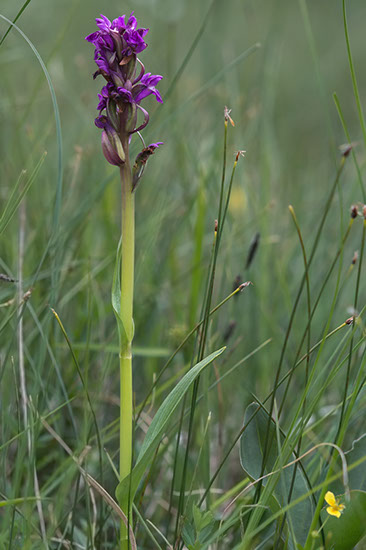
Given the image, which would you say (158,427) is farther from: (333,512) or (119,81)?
(119,81)

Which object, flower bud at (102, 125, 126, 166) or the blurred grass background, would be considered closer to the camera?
flower bud at (102, 125, 126, 166)

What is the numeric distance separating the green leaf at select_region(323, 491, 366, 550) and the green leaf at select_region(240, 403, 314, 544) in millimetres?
50

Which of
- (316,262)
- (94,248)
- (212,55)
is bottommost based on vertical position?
(316,262)

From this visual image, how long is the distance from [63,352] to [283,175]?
1990mm

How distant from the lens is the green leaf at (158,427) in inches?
37.2

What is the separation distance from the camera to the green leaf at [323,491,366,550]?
0.99 meters

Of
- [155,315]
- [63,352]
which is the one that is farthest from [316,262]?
[63,352]

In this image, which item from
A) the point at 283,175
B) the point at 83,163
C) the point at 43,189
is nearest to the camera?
the point at 43,189

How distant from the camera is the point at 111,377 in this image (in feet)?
5.70

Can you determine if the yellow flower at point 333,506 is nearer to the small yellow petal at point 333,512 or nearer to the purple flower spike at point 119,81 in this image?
the small yellow petal at point 333,512

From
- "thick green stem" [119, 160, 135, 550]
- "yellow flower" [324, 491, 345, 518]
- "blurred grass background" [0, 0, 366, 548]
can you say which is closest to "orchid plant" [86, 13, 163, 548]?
"thick green stem" [119, 160, 135, 550]

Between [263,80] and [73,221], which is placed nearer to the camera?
[73,221]

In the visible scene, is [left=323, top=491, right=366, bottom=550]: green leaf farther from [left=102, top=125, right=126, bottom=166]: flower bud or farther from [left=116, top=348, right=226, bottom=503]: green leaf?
[left=102, top=125, right=126, bottom=166]: flower bud

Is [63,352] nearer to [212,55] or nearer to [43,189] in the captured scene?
[43,189]
